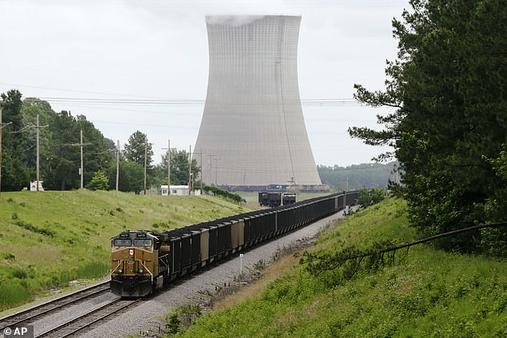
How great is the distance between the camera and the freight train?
32.8 meters

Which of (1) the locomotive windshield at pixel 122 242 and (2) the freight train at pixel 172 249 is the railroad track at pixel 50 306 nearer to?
(2) the freight train at pixel 172 249

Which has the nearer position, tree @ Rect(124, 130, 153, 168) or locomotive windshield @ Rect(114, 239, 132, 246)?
locomotive windshield @ Rect(114, 239, 132, 246)

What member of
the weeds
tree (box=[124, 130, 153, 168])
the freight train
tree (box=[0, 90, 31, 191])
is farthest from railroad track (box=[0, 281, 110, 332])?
tree (box=[124, 130, 153, 168])

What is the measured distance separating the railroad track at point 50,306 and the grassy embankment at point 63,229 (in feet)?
7.78

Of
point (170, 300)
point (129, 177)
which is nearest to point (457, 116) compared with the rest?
point (170, 300)

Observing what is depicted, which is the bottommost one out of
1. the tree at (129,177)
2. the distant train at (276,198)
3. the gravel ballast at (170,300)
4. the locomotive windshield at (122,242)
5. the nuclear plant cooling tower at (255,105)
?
the gravel ballast at (170,300)

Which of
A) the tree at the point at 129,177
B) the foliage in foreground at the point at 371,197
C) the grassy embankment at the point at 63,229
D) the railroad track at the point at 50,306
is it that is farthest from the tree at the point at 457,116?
the tree at the point at 129,177

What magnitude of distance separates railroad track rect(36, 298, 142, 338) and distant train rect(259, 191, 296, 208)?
284 ft

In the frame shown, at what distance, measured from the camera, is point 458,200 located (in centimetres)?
2783

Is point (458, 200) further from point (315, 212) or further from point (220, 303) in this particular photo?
point (315, 212)

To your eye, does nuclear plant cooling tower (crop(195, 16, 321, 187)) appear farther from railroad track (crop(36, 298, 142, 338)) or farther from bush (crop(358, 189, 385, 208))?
railroad track (crop(36, 298, 142, 338))

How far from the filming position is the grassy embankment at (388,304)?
17.4 meters

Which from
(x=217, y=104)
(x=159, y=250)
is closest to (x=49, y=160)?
(x=217, y=104)

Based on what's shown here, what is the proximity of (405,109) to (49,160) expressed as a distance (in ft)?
277
